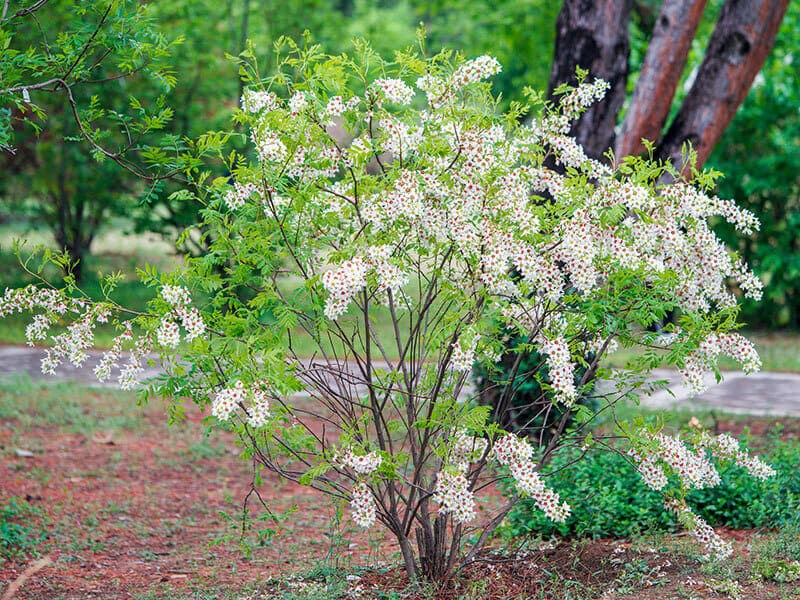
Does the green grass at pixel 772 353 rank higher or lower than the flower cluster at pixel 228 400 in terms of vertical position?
higher

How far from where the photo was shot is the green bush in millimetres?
5031

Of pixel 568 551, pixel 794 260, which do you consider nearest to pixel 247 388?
pixel 568 551

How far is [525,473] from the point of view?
3.61m

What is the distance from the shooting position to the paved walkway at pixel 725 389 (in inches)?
340

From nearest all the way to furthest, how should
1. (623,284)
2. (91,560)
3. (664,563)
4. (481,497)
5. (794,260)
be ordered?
(623,284) → (664,563) → (91,560) → (481,497) → (794,260)

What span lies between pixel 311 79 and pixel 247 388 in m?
1.16

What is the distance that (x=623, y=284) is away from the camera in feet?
12.1

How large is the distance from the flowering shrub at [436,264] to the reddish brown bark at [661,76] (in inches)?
138

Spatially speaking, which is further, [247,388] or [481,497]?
[481,497]

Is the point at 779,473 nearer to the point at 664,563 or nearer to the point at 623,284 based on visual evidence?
the point at 664,563

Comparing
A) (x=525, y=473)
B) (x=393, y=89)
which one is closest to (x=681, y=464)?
(x=525, y=473)

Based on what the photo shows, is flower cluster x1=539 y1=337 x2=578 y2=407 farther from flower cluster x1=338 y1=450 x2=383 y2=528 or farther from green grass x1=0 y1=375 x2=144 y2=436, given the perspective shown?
green grass x1=0 y1=375 x2=144 y2=436

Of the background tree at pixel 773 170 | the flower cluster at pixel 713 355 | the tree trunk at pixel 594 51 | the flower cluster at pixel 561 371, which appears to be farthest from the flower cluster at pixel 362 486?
the background tree at pixel 773 170

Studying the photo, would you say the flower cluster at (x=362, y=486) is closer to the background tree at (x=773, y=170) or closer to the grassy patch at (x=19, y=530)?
the grassy patch at (x=19, y=530)
